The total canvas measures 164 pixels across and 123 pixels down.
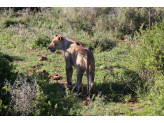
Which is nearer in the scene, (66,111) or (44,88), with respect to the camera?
(66,111)

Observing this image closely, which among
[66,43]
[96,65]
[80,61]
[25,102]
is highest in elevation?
[66,43]

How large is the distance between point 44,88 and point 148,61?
3691mm

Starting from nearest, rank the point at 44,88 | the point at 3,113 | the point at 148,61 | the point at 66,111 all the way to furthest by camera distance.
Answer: the point at 3,113 → the point at 66,111 → the point at 148,61 → the point at 44,88

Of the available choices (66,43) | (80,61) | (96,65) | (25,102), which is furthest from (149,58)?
(25,102)

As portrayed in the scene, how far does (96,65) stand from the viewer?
10039 mm

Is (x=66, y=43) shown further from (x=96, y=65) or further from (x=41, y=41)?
(x=41, y=41)

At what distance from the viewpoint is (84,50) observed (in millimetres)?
6680

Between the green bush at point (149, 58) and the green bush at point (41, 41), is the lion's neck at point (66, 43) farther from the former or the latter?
the green bush at point (41, 41)

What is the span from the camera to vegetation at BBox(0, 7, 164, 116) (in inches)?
214

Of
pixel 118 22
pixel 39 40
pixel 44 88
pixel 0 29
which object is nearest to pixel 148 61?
pixel 44 88

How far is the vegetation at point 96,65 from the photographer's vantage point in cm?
544

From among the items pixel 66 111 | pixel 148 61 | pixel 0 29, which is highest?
pixel 0 29

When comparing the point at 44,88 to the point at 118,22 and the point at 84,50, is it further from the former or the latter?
the point at 118,22

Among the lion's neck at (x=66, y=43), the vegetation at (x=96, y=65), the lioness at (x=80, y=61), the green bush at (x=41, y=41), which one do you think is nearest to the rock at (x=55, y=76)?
the vegetation at (x=96, y=65)
